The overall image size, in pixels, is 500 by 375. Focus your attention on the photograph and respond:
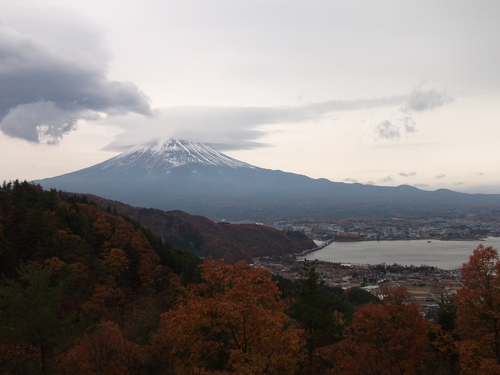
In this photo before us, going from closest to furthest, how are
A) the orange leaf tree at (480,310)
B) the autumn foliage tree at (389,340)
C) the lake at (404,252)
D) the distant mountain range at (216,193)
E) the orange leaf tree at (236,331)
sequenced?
1. the orange leaf tree at (236,331)
2. the orange leaf tree at (480,310)
3. the autumn foliage tree at (389,340)
4. the lake at (404,252)
5. the distant mountain range at (216,193)

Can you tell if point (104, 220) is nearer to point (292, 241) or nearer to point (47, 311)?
point (47, 311)

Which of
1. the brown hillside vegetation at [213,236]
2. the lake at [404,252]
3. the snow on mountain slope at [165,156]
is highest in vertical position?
the snow on mountain slope at [165,156]

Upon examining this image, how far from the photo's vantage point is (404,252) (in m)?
53.1

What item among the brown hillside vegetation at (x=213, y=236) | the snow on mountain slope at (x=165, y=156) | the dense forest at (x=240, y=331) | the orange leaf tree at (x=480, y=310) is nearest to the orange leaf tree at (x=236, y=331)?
the dense forest at (x=240, y=331)

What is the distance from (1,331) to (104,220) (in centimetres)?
1264

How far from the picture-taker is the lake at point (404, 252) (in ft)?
146

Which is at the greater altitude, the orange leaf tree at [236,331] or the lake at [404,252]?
the orange leaf tree at [236,331]

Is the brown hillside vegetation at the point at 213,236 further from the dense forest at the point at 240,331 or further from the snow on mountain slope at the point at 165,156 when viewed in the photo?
the snow on mountain slope at the point at 165,156

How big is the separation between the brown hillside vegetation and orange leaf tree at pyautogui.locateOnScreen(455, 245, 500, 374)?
39186 millimetres

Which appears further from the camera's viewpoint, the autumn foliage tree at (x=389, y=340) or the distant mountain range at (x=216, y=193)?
the distant mountain range at (x=216, y=193)

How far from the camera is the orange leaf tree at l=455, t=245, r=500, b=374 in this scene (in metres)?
6.82

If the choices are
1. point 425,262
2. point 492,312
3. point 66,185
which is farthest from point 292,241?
point 66,185

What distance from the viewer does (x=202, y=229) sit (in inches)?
2153

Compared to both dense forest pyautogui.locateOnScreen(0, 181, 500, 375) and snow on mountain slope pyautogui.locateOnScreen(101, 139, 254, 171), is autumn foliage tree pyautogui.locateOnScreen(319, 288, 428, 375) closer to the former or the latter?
dense forest pyautogui.locateOnScreen(0, 181, 500, 375)
